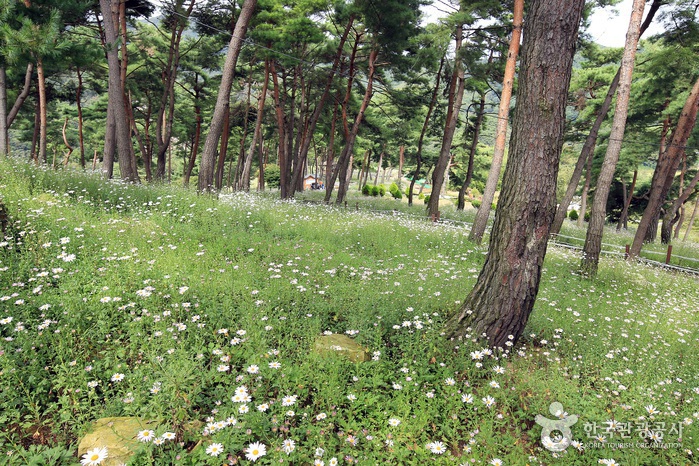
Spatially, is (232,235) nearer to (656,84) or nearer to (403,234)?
(403,234)

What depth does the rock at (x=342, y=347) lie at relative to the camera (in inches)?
131

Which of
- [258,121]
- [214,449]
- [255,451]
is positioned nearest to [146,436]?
[214,449]

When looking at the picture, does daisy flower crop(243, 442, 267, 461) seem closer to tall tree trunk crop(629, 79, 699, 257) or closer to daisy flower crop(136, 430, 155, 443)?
daisy flower crop(136, 430, 155, 443)

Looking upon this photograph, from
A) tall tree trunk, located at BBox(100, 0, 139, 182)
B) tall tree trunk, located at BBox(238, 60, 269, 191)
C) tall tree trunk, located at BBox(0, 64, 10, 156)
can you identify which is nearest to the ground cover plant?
tall tree trunk, located at BBox(100, 0, 139, 182)

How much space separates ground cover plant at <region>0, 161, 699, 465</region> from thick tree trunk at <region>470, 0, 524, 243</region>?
15.4ft

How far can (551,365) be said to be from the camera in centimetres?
346

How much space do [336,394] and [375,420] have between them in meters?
0.36

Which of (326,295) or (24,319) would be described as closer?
(24,319)

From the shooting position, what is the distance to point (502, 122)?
10078mm

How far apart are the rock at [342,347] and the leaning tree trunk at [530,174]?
1.13 m

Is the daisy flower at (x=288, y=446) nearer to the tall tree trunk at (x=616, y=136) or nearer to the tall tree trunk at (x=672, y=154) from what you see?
the tall tree trunk at (x=616, y=136)

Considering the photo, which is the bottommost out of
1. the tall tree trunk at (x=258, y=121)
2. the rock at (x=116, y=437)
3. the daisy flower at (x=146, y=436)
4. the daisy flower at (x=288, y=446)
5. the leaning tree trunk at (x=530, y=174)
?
the rock at (x=116, y=437)

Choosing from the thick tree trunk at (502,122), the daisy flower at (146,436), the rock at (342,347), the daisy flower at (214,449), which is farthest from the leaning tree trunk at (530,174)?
the thick tree trunk at (502,122)

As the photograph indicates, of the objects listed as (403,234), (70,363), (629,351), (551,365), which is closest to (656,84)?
(403,234)
